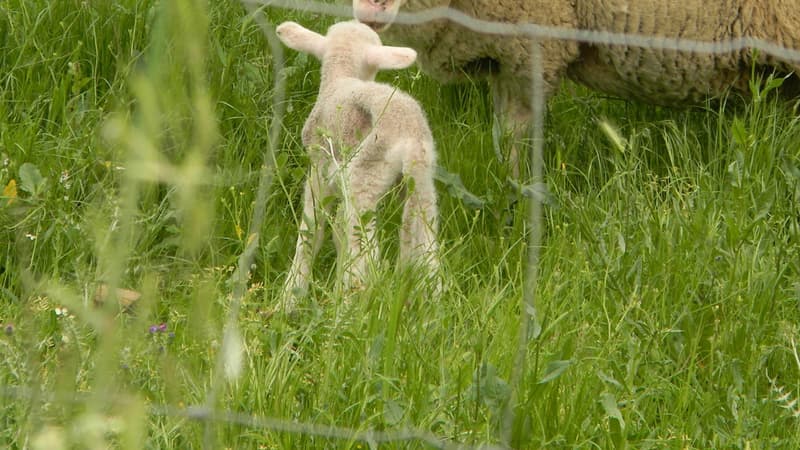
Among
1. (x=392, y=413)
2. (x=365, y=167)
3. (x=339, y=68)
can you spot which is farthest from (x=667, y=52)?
(x=392, y=413)

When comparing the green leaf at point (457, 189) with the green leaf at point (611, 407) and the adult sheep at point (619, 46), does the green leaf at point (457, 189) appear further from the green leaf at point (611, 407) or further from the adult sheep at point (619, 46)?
the green leaf at point (611, 407)

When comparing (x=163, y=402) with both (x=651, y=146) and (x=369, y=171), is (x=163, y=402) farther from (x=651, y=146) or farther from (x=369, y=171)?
(x=651, y=146)

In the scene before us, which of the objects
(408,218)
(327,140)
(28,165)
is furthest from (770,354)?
(28,165)

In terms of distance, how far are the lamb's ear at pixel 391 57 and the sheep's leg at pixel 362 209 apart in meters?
0.40

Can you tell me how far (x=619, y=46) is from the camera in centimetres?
461

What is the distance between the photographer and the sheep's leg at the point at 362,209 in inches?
138

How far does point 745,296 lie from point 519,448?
97 cm

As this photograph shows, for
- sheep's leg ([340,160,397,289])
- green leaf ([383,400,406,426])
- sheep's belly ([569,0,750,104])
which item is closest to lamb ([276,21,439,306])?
sheep's leg ([340,160,397,289])

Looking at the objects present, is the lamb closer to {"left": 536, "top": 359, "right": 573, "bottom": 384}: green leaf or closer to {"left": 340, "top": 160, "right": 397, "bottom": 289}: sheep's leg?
{"left": 340, "top": 160, "right": 397, "bottom": 289}: sheep's leg

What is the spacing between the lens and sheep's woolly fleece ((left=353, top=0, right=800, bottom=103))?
4547 mm

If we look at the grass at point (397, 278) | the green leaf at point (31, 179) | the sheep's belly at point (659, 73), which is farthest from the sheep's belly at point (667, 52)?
the green leaf at point (31, 179)

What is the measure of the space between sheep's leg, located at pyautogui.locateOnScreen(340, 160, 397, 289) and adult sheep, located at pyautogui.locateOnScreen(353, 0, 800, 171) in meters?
1.02

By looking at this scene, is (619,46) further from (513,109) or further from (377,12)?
(377,12)

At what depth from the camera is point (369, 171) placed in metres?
3.69
